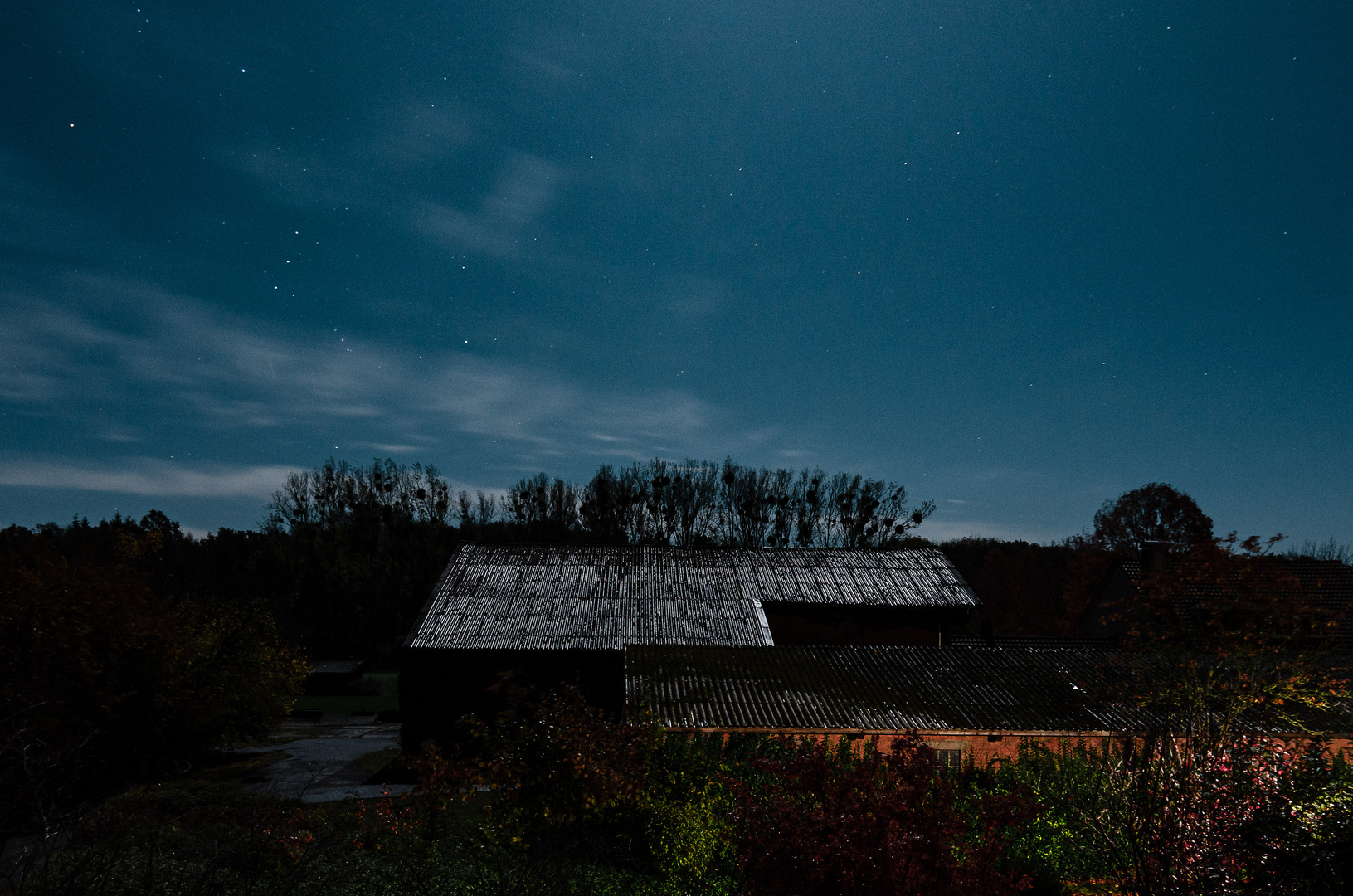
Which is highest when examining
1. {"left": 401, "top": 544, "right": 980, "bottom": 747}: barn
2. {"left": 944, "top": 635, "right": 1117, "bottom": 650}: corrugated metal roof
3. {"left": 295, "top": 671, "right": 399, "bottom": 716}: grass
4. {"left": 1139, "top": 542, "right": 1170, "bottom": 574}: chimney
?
{"left": 1139, "top": 542, "right": 1170, "bottom": 574}: chimney

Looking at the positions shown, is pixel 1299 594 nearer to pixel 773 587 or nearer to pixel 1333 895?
pixel 773 587

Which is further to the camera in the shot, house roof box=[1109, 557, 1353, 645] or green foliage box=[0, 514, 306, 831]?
house roof box=[1109, 557, 1353, 645]

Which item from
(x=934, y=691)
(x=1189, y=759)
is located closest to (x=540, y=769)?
(x=1189, y=759)

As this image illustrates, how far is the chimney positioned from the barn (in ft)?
41.8

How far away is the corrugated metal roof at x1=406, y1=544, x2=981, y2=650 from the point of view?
24.7 metres

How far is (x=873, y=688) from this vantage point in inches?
768

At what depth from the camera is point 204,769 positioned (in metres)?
23.6

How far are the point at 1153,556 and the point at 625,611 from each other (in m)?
26.6

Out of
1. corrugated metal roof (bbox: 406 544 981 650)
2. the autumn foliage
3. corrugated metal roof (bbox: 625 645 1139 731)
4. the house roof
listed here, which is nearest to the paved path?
corrugated metal roof (bbox: 406 544 981 650)

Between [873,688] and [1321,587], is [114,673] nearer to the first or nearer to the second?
[873,688]

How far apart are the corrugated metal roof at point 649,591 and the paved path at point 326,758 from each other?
14.2 ft

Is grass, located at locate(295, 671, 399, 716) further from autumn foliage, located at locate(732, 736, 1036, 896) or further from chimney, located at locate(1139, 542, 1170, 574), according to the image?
chimney, located at locate(1139, 542, 1170, 574)

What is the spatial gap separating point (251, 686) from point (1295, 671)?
2795 centimetres


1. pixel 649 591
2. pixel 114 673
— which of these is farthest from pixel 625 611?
pixel 114 673
